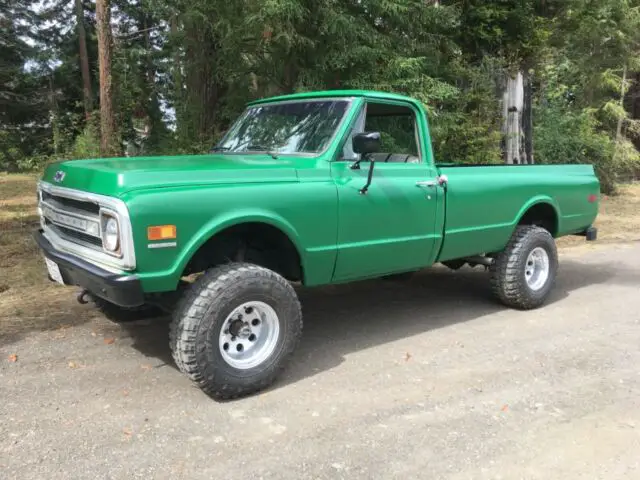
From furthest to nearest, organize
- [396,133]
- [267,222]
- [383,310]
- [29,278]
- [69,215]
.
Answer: [29,278] < [383,310] < [396,133] < [69,215] < [267,222]

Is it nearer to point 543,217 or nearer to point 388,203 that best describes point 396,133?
point 388,203

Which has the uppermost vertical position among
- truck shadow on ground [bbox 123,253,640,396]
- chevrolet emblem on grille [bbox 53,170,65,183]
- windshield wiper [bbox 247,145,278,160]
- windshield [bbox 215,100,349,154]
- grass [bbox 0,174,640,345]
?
windshield [bbox 215,100,349,154]

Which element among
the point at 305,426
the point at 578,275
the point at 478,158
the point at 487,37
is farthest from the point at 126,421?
the point at 487,37

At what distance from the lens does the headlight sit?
3.38 metres

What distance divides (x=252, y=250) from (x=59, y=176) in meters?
1.47

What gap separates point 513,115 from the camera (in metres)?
12.1

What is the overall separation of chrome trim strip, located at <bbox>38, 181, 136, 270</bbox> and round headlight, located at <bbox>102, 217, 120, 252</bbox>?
7cm

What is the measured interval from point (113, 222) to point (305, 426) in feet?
5.50

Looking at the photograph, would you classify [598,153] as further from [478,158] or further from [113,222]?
[113,222]

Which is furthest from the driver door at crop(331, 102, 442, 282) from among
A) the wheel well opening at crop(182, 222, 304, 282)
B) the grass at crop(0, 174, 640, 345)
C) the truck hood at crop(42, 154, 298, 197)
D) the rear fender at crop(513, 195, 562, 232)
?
the grass at crop(0, 174, 640, 345)

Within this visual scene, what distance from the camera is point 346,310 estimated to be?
19.3 ft

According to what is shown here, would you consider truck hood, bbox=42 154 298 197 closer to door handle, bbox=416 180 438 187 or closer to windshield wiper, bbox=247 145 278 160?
windshield wiper, bbox=247 145 278 160

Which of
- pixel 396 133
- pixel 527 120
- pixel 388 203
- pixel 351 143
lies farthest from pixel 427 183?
pixel 527 120

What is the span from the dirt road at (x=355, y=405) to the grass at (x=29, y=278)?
286 mm
